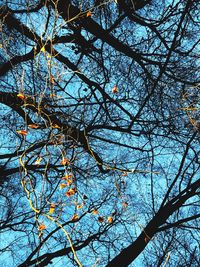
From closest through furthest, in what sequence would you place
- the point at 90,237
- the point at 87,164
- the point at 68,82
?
the point at 90,237, the point at 68,82, the point at 87,164

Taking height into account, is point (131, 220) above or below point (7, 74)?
below

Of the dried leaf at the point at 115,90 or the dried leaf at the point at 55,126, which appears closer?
the dried leaf at the point at 55,126

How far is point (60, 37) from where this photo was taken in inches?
176

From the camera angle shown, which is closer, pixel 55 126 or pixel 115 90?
pixel 55 126

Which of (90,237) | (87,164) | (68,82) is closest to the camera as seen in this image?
(90,237)

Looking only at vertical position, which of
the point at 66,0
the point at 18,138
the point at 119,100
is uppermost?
the point at 66,0

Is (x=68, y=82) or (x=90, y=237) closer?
(x=90, y=237)

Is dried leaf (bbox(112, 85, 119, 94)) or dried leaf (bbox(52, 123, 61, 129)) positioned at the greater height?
dried leaf (bbox(112, 85, 119, 94))

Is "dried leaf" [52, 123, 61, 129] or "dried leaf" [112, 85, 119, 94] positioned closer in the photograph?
"dried leaf" [52, 123, 61, 129]

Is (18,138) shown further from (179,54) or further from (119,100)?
(179,54)

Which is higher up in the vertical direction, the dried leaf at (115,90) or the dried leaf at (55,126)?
the dried leaf at (115,90)

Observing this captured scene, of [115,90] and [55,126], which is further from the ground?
[115,90]

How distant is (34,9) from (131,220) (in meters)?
2.67

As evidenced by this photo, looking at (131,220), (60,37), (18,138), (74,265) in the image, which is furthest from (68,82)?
(74,265)
